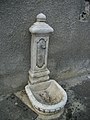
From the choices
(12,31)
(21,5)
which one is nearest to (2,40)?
(12,31)

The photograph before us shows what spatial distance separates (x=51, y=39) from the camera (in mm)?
3451

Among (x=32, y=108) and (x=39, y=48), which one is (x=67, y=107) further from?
Answer: (x=39, y=48)

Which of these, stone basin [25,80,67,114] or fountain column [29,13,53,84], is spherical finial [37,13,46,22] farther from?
stone basin [25,80,67,114]

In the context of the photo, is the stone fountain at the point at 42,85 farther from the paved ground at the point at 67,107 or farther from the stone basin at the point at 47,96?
the paved ground at the point at 67,107

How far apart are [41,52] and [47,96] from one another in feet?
3.02

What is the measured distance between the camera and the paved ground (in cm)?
301

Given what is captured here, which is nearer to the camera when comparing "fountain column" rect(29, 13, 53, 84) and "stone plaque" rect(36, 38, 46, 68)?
"fountain column" rect(29, 13, 53, 84)

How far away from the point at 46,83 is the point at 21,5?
167 centimetres

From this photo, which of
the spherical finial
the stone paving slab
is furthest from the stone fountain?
the stone paving slab

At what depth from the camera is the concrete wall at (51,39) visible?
2908 millimetres

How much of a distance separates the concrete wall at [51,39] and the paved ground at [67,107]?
0.95ft

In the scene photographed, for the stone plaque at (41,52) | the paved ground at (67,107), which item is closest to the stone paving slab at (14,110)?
the paved ground at (67,107)

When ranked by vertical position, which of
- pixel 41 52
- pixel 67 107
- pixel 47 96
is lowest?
pixel 67 107

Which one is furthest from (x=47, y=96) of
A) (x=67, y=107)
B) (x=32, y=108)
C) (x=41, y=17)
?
(x=41, y=17)
